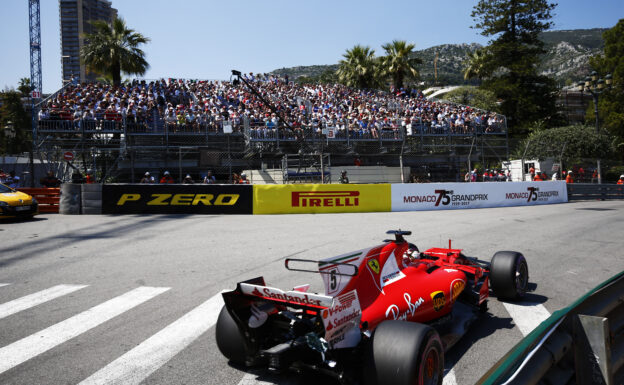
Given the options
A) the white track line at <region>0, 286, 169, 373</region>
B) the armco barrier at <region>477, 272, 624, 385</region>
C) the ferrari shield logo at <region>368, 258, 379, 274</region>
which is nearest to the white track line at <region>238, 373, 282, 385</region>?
the ferrari shield logo at <region>368, 258, 379, 274</region>

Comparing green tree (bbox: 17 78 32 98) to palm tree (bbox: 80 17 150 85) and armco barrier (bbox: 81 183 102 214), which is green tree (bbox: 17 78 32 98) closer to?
palm tree (bbox: 80 17 150 85)

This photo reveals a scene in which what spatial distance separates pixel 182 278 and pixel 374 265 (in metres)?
4.00

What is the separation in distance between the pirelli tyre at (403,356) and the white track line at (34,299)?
4.66 meters

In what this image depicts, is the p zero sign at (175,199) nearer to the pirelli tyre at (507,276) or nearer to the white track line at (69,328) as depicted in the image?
the white track line at (69,328)

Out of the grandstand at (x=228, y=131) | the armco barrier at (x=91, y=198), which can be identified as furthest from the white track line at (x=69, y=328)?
the grandstand at (x=228, y=131)

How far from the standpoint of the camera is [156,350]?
418 cm

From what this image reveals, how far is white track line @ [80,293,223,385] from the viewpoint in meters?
3.63

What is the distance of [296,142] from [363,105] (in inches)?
393

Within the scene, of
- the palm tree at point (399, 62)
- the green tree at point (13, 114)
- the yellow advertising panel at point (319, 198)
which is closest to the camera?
the yellow advertising panel at point (319, 198)

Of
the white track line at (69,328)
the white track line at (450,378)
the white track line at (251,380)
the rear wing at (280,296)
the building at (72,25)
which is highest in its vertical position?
the building at (72,25)

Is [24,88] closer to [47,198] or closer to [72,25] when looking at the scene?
[47,198]

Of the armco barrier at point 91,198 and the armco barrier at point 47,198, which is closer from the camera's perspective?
the armco barrier at point 91,198

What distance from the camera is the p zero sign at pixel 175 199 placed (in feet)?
52.4

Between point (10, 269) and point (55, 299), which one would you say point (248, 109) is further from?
point (55, 299)
